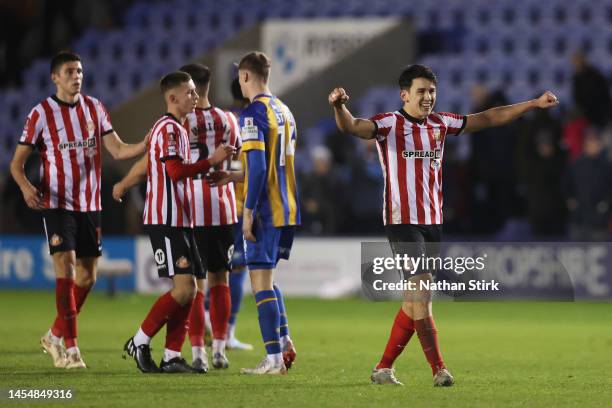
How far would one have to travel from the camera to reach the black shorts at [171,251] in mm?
8070

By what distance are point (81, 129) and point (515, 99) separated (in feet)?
38.5

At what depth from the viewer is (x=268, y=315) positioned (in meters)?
7.96

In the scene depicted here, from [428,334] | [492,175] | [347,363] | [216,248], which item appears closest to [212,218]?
[216,248]

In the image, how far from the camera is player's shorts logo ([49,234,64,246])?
855cm

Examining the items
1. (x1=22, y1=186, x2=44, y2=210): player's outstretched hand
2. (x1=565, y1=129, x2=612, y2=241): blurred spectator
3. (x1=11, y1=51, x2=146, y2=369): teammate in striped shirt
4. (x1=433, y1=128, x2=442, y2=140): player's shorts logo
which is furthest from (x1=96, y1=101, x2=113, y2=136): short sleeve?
(x1=565, y1=129, x2=612, y2=241): blurred spectator

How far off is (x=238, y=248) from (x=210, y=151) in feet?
4.39

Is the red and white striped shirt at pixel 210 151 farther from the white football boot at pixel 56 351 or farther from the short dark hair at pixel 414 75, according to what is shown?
the short dark hair at pixel 414 75

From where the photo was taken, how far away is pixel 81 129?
874cm

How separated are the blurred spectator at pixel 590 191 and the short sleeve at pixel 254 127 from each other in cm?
893

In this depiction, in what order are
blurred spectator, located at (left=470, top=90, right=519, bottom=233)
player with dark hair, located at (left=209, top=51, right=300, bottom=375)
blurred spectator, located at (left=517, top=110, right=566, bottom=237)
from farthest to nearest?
blurred spectator, located at (left=470, top=90, right=519, bottom=233)
blurred spectator, located at (left=517, top=110, right=566, bottom=237)
player with dark hair, located at (left=209, top=51, right=300, bottom=375)

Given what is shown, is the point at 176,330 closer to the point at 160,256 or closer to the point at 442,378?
the point at 160,256

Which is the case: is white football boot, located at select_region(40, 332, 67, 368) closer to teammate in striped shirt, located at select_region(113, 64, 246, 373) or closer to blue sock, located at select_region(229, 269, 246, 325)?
teammate in striped shirt, located at select_region(113, 64, 246, 373)

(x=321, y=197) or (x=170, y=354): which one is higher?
(x=321, y=197)

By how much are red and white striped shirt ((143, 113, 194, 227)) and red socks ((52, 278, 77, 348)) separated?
811 millimetres
